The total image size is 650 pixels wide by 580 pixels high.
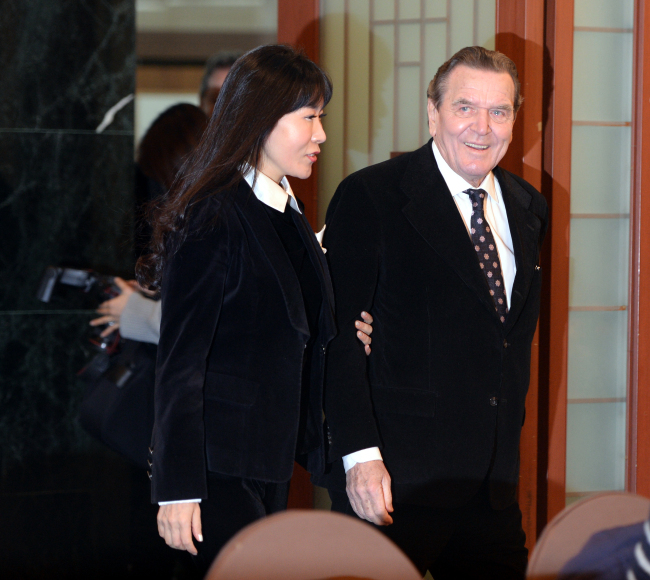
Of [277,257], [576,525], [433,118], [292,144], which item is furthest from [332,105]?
[576,525]

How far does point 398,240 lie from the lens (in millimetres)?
1861

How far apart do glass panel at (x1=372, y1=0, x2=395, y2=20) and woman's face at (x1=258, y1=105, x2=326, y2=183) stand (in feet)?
4.24

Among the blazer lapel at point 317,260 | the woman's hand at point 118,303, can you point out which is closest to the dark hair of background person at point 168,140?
the woman's hand at point 118,303

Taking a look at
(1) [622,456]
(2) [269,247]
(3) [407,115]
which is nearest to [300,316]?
(2) [269,247]

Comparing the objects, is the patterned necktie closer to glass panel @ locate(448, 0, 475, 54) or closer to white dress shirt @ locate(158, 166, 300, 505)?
white dress shirt @ locate(158, 166, 300, 505)

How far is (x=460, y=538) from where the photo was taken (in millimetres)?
1905

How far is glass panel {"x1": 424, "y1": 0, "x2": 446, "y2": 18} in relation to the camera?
279 centimetres

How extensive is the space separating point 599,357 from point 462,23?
134 centimetres

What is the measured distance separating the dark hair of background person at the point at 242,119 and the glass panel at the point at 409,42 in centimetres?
123

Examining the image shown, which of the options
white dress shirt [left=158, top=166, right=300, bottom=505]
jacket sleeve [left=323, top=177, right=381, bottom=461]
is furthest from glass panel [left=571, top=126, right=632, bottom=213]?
white dress shirt [left=158, top=166, right=300, bottom=505]

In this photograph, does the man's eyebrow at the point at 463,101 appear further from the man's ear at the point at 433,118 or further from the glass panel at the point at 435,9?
the glass panel at the point at 435,9

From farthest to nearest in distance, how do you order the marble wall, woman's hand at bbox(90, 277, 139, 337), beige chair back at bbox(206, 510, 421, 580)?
the marble wall → woman's hand at bbox(90, 277, 139, 337) → beige chair back at bbox(206, 510, 421, 580)

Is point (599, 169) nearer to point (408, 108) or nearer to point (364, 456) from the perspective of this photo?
point (408, 108)

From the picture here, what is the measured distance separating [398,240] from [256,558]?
1131mm
